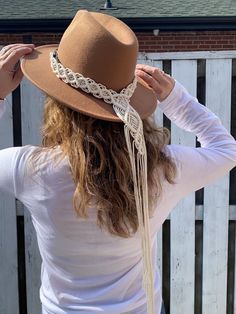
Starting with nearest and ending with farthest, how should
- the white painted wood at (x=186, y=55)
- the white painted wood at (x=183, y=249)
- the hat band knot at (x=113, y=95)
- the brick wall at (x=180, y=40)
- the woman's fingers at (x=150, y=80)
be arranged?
the hat band knot at (x=113, y=95)
the woman's fingers at (x=150, y=80)
the white painted wood at (x=186, y=55)
the white painted wood at (x=183, y=249)
the brick wall at (x=180, y=40)

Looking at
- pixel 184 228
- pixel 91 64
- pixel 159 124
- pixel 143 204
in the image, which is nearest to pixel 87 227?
→ pixel 143 204

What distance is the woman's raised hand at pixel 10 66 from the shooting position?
1.54m

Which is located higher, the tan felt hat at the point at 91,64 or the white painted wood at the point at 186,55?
the white painted wood at the point at 186,55

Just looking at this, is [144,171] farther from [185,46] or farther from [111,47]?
[185,46]

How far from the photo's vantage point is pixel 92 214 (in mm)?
1488

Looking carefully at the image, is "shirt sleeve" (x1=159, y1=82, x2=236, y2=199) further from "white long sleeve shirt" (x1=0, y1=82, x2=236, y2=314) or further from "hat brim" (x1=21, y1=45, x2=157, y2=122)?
"hat brim" (x1=21, y1=45, x2=157, y2=122)

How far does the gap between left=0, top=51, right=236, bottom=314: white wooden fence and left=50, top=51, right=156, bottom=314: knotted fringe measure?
1.77 metres

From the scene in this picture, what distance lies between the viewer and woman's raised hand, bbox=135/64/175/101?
1.64 m

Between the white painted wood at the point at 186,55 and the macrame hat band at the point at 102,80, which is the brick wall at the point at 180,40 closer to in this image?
the white painted wood at the point at 186,55

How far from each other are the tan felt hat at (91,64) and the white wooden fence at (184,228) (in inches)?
68.1

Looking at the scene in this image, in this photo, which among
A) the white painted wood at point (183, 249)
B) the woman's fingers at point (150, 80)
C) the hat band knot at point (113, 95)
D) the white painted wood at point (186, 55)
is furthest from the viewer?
the white painted wood at point (183, 249)

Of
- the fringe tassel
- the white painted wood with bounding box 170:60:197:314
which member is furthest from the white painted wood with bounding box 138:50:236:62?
the fringe tassel

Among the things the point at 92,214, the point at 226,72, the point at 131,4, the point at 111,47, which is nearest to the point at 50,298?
the point at 92,214

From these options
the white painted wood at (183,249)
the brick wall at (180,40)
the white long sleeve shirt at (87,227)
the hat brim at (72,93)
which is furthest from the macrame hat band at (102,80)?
the brick wall at (180,40)
